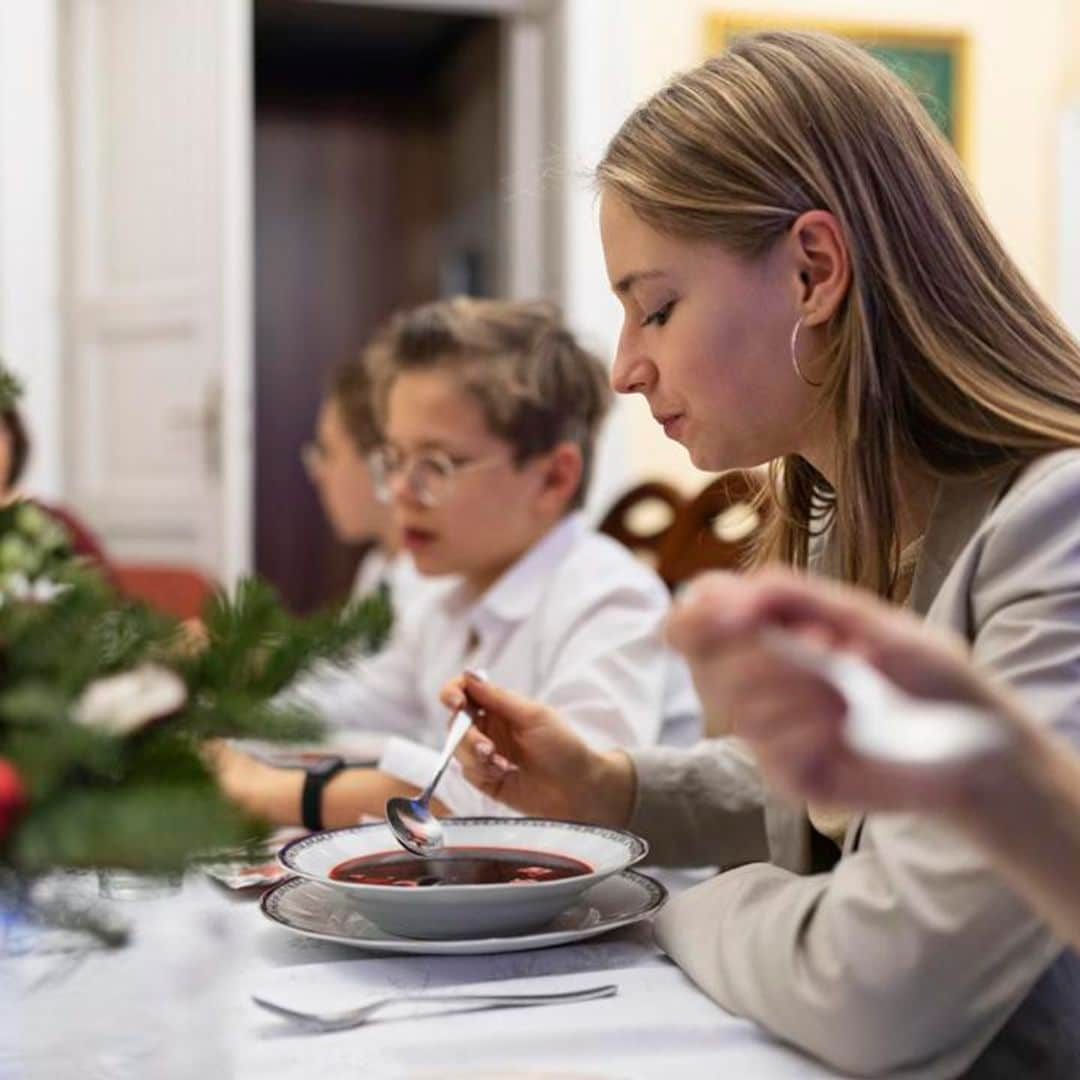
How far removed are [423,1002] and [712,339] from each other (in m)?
0.43

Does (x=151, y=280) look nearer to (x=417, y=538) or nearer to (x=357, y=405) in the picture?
(x=357, y=405)

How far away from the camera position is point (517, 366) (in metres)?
1.79

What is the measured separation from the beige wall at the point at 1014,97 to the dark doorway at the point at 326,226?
7.94ft

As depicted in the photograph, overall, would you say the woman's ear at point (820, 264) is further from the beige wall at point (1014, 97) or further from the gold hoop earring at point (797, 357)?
the beige wall at point (1014, 97)

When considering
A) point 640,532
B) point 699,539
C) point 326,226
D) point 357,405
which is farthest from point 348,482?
point 326,226

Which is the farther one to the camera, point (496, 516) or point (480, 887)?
point (496, 516)

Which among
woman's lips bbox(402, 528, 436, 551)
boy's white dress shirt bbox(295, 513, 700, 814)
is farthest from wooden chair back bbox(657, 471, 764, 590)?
woman's lips bbox(402, 528, 436, 551)

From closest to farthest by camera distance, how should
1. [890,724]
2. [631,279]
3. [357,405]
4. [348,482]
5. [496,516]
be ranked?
1. [890,724]
2. [631,279]
3. [496,516]
4. [357,405]
5. [348,482]

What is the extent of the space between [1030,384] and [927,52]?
3150mm

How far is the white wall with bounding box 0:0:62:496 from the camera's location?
12.1 ft

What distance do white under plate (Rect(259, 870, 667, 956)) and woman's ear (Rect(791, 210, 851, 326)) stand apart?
0.36 metres

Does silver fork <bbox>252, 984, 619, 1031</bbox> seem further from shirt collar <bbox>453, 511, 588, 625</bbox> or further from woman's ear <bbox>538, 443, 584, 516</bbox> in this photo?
woman's ear <bbox>538, 443, 584, 516</bbox>

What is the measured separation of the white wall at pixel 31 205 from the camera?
3701 millimetres

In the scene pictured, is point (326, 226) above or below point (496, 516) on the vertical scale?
above
